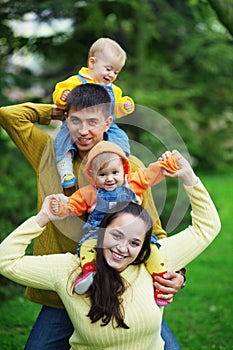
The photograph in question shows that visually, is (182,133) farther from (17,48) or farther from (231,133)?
(17,48)

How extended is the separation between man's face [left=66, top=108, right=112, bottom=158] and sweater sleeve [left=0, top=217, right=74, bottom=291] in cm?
40

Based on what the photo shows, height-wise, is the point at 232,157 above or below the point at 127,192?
below

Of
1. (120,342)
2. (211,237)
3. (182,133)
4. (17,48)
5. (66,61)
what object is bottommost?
(182,133)

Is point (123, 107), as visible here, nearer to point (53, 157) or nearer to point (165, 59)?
point (53, 157)

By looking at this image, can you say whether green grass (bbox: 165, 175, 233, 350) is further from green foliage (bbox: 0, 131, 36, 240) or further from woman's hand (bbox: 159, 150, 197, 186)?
woman's hand (bbox: 159, 150, 197, 186)

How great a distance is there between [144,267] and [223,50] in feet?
36.0

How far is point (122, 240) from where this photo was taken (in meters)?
2.62

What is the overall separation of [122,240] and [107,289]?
21 centimetres

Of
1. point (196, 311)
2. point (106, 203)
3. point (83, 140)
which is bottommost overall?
point (196, 311)

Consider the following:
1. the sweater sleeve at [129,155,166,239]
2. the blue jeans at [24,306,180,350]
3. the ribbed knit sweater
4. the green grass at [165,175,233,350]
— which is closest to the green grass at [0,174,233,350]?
the green grass at [165,175,233,350]

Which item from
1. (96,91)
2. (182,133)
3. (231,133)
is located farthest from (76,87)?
(231,133)

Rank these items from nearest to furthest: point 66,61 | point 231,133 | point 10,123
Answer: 1. point 10,123
2. point 66,61
3. point 231,133

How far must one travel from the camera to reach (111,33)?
1199 centimetres

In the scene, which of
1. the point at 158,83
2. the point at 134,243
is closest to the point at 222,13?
the point at 134,243
